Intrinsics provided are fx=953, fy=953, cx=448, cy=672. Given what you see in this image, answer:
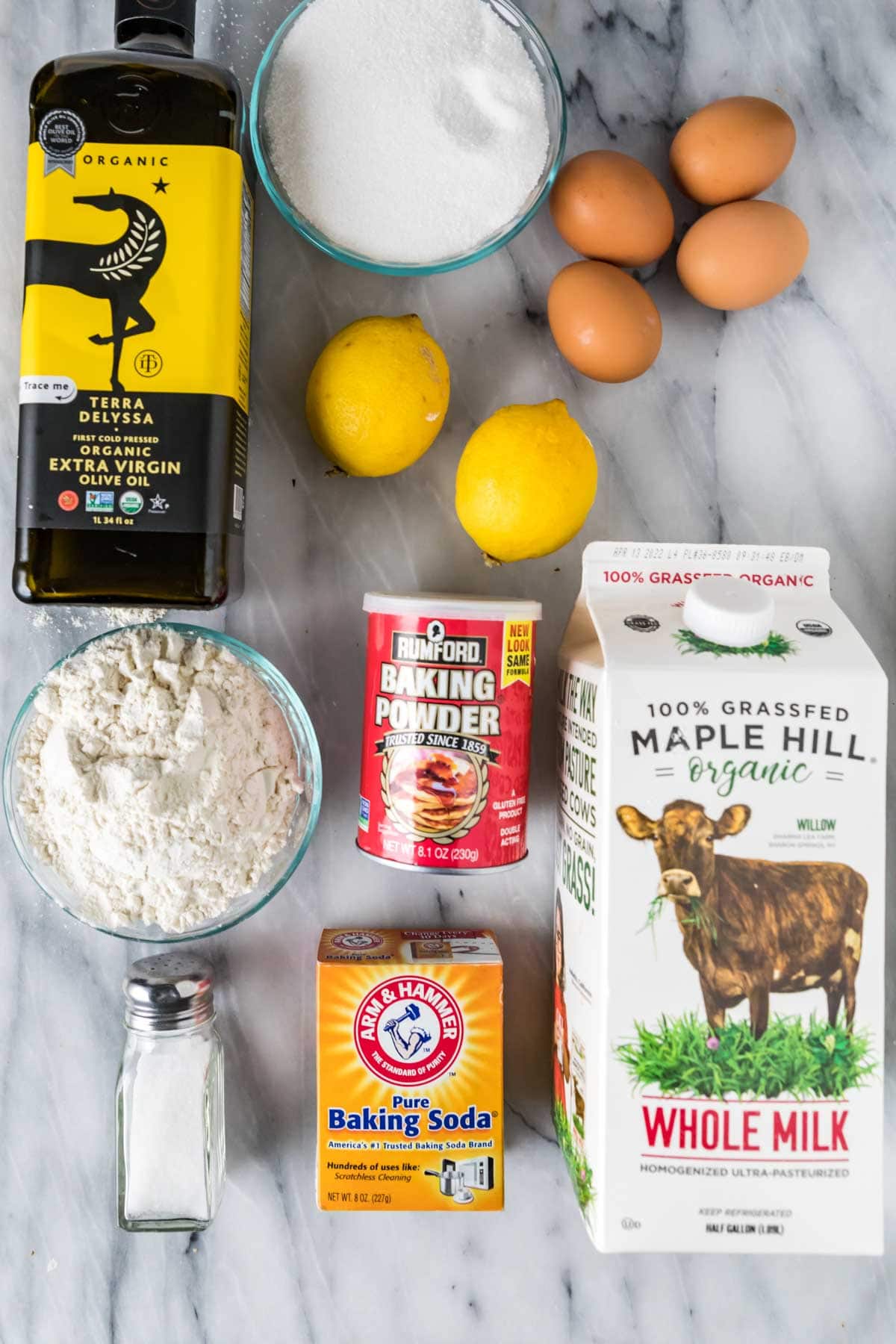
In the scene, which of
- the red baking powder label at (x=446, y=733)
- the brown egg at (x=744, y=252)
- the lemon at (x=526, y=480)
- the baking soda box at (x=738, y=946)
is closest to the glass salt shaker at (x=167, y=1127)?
the red baking powder label at (x=446, y=733)

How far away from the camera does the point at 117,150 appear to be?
78cm

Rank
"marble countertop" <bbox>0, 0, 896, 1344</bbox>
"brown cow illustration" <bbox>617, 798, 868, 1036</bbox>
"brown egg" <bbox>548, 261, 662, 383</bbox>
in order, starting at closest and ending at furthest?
"brown cow illustration" <bbox>617, 798, 868, 1036</bbox> → "brown egg" <bbox>548, 261, 662, 383</bbox> → "marble countertop" <bbox>0, 0, 896, 1344</bbox>

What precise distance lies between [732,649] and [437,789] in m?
0.27

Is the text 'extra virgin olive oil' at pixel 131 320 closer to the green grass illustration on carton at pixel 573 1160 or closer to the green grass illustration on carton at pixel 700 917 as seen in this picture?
the green grass illustration on carton at pixel 700 917

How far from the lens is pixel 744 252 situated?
84 centimetres

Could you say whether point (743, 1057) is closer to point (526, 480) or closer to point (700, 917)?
point (700, 917)

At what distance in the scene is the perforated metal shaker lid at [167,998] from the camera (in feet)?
2.74

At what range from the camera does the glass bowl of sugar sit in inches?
32.3

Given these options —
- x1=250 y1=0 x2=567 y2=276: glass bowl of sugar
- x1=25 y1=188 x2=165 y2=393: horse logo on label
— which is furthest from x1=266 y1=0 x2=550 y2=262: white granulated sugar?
x1=25 y1=188 x2=165 y2=393: horse logo on label

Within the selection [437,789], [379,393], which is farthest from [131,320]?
[437,789]

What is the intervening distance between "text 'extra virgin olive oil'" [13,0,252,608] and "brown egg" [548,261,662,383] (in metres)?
0.29

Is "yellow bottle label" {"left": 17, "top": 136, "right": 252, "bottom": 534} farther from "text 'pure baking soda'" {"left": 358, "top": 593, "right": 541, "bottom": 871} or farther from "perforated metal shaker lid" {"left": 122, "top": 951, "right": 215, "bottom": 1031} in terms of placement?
"perforated metal shaker lid" {"left": 122, "top": 951, "right": 215, "bottom": 1031}

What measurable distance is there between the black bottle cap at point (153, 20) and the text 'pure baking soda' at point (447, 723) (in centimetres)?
50

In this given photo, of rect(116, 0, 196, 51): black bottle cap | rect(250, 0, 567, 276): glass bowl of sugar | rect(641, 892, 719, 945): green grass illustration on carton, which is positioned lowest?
rect(641, 892, 719, 945): green grass illustration on carton
